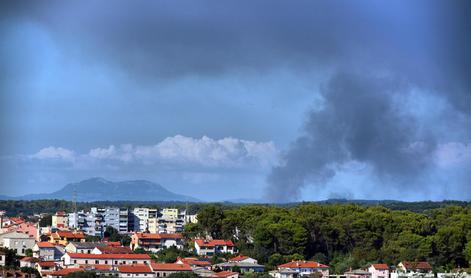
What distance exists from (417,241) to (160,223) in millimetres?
28154

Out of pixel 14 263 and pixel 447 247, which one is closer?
pixel 14 263

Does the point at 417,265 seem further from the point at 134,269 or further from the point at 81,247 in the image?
the point at 81,247

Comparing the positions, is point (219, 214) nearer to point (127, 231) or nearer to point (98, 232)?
point (98, 232)

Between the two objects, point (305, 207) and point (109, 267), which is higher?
point (305, 207)

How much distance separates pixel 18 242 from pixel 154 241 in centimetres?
776

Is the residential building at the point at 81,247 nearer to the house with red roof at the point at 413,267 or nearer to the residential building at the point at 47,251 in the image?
the residential building at the point at 47,251

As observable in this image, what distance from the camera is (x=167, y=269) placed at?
36875mm

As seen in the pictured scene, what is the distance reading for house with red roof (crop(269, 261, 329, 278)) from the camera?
38.7 m

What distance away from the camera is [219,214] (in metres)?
50.0

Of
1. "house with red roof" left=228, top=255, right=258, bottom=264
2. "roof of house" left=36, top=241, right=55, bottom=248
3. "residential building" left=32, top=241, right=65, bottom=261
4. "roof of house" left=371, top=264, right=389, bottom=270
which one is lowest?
"roof of house" left=371, top=264, right=389, bottom=270

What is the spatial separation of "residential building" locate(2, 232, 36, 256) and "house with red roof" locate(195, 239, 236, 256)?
759 cm

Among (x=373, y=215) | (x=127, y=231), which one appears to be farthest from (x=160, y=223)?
(x=373, y=215)

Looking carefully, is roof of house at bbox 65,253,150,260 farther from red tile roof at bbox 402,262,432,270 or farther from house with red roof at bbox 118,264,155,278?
red tile roof at bbox 402,262,432,270

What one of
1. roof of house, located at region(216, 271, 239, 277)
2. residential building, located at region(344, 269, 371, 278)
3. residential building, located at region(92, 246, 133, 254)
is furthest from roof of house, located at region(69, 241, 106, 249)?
residential building, located at region(344, 269, 371, 278)
